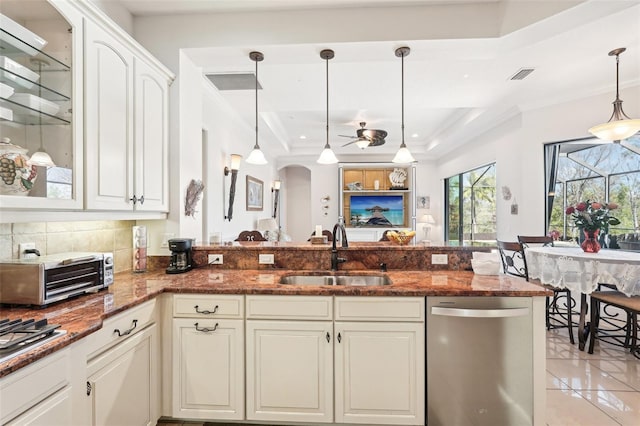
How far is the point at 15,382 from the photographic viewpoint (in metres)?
0.96

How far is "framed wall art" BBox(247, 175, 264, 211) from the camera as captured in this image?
5.33m

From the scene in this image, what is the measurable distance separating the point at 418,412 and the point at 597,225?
2825 millimetres

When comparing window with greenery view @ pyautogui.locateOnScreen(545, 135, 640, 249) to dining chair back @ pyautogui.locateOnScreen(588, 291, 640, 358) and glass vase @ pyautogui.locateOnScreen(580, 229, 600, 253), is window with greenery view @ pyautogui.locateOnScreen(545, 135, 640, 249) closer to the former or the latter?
glass vase @ pyautogui.locateOnScreen(580, 229, 600, 253)

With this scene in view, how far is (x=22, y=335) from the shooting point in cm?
110

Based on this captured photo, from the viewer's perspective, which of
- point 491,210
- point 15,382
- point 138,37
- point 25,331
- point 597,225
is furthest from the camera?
point 491,210

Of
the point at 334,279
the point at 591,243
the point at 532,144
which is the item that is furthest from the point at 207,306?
the point at 532,144

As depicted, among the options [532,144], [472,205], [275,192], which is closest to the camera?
[532,144]

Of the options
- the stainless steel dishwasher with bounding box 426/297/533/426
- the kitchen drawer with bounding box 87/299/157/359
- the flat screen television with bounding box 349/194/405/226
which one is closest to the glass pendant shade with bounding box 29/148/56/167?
the kitchen drawer with bounding box 87/299/157/359

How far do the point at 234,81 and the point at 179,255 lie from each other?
2242mm

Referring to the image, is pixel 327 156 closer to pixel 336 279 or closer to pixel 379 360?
pixel 336 279

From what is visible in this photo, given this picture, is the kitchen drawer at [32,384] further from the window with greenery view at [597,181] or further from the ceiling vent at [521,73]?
the window with greenery view at [597,181]

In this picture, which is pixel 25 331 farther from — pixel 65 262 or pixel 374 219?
pixel 374 219

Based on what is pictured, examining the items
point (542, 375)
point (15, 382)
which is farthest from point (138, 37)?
point (542, 375)

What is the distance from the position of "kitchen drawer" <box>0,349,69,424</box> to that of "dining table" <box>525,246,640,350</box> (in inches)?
149
